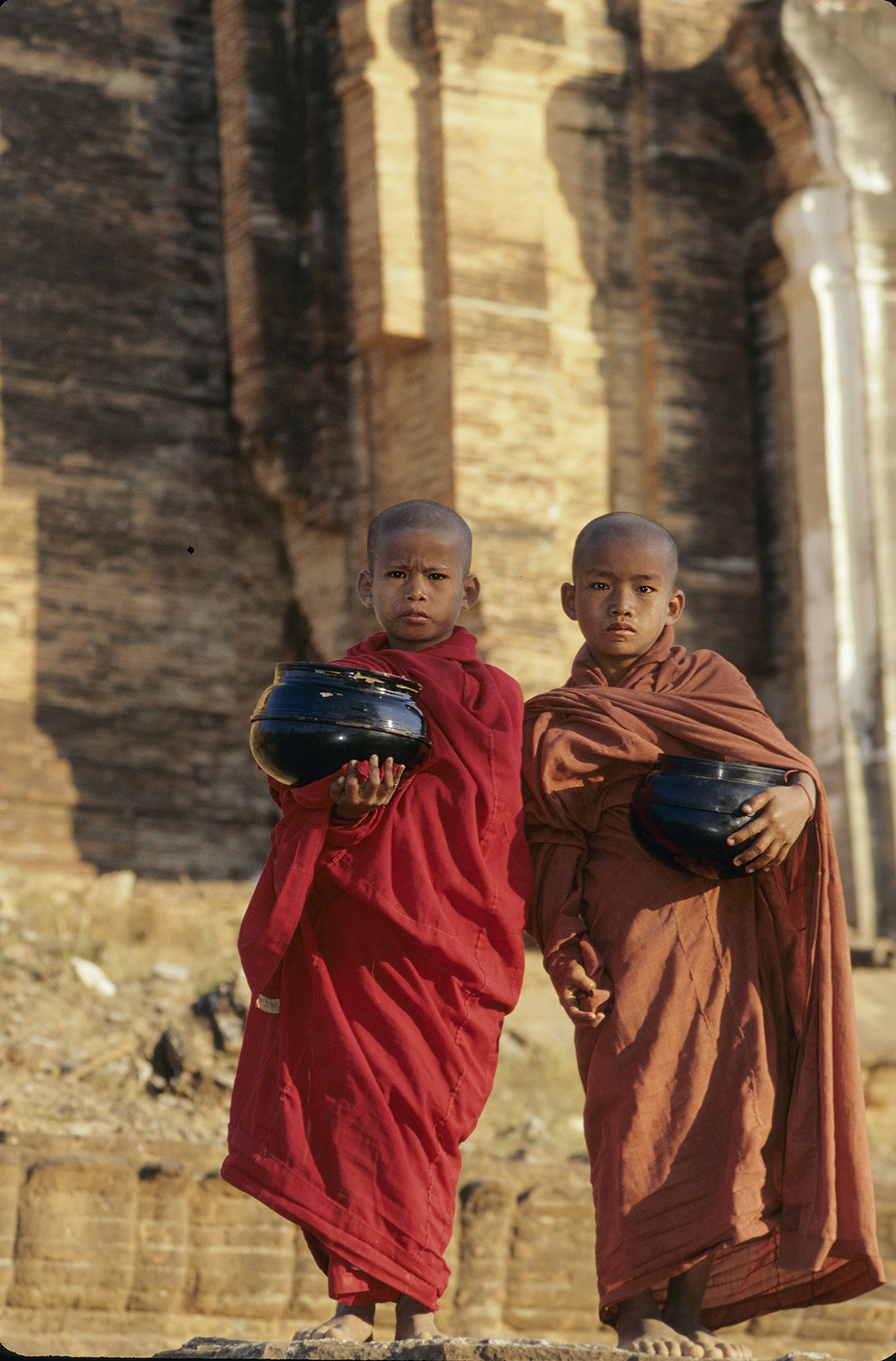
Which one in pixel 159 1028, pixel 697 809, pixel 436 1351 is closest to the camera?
pixel 436 1351

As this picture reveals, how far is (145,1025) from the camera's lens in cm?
911

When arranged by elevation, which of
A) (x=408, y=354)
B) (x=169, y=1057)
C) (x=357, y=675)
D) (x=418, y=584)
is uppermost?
(x=408, y=354)

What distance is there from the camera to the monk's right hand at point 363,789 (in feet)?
13.9

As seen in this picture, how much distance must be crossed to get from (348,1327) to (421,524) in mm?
1604

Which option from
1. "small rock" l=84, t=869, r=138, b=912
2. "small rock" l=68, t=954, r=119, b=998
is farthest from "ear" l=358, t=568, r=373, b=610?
"small rock" l=84, t=869, r=138, b=912

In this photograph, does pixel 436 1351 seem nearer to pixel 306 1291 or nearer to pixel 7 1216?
pixel 7 1216

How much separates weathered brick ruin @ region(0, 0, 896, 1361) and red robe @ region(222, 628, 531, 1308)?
705 centimetres

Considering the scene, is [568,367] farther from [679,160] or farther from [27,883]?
[27,883]

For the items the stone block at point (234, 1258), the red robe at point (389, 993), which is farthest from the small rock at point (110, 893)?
the red robe at point (389, 993)

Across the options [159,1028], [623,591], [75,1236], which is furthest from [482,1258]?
[623,591]

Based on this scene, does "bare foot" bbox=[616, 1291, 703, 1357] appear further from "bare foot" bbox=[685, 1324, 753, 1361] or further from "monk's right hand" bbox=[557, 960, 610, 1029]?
"monk's right hand" bbox=[557, 960, 610, 1029]

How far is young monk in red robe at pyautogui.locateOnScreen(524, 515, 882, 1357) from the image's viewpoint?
170 inches

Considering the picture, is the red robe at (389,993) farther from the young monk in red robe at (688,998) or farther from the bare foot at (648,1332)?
the bare foot at (648,1332)

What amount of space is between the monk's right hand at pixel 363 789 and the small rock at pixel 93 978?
537 centimetres
